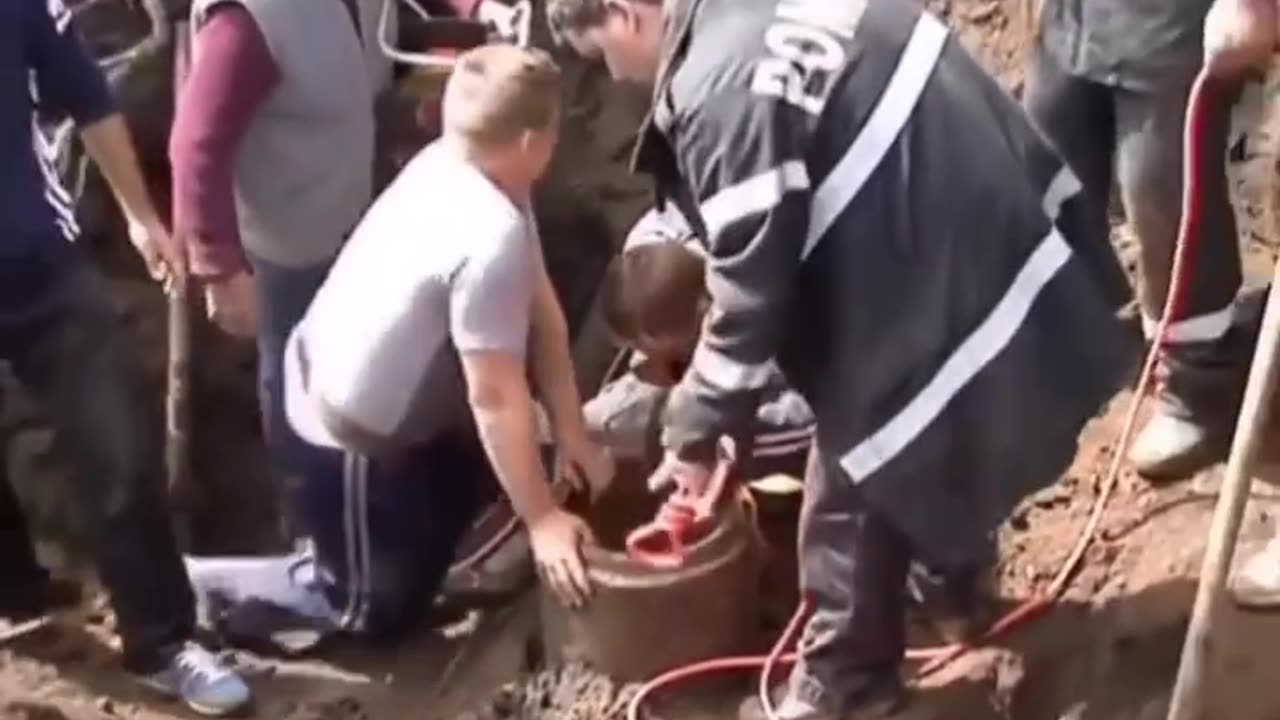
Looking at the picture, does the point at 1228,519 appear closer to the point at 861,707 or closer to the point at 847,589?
the point at 847,589

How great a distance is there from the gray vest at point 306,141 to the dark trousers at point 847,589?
37.2 inches

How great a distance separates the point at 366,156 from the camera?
3805mm

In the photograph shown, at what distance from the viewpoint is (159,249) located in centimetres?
366

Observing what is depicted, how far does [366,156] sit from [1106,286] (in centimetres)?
123

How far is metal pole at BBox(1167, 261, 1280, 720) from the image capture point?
2.94 meters

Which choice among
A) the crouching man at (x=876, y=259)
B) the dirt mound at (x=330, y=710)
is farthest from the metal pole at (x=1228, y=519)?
the dirt mound at (x=330, y=710)

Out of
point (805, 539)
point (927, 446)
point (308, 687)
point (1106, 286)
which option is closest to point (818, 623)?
point (805, 539)

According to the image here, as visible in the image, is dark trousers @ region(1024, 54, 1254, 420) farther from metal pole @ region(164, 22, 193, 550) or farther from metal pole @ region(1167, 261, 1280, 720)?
metal pole @ region(164, 22, 193, 550)

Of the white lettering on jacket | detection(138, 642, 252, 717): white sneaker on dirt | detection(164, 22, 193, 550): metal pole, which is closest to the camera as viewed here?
the white lettering on jacket

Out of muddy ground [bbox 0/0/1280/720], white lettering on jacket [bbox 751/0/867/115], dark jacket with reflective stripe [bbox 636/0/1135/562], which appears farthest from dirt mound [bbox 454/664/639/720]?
white lettering on jacket [bbox 751/0/867/115]

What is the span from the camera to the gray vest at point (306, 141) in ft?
11.8

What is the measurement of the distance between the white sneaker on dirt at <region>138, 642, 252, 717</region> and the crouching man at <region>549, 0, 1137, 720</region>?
0.91 m

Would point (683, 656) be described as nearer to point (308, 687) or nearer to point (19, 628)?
point (308, 687)

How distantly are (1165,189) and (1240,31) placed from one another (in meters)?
0.47
